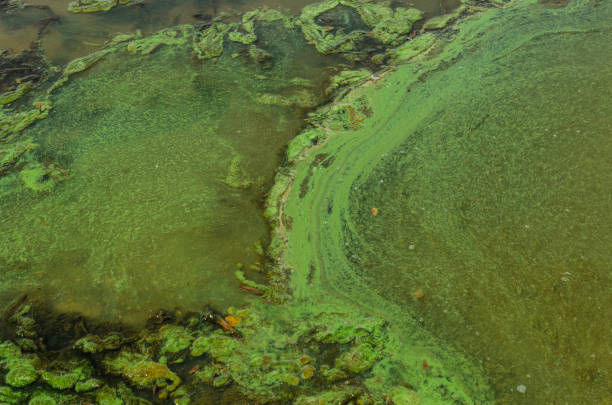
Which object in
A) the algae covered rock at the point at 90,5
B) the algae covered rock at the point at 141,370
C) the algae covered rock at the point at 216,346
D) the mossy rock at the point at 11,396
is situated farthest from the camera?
the algae covered rock at the point at 90,5

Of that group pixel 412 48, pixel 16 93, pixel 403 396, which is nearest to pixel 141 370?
pixel 403 396

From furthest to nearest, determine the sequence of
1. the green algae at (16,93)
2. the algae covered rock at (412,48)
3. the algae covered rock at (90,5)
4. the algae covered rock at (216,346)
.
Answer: the algae covered rock at (90,5) → the algae covered rock at (412,48) → the green algae at (16,93) → the algae covered rock at (216,346)

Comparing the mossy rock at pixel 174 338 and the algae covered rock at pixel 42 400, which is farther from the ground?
the algae covered rock at pixel 42 400

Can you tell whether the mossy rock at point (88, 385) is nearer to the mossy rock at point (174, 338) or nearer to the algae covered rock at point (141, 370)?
the algae covered rock at point (141, 370)

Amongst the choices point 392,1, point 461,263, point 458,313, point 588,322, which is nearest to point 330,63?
point 392,1

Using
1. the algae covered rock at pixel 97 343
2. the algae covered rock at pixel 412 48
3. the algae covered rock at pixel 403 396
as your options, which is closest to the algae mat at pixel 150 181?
the algae covered rock at pixel 97 343
